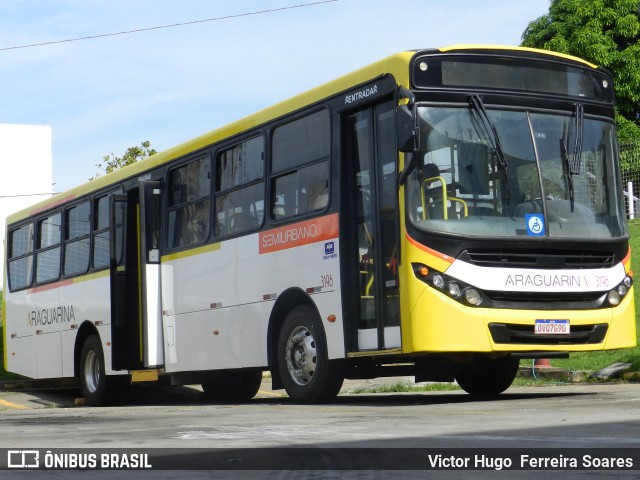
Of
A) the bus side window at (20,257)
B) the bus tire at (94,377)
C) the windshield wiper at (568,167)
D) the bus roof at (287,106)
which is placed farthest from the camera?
the bus side window at (20,257)

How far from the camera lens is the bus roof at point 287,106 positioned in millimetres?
11656

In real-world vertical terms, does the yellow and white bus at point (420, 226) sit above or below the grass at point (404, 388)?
above

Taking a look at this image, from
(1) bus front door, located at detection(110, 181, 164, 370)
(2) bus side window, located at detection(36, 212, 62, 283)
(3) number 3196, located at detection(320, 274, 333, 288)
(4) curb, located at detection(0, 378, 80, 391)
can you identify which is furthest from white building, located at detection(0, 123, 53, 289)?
(3) number 3196, located at detection(320, 274, 333, 288)

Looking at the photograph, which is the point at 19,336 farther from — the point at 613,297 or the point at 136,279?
the point at 613,297

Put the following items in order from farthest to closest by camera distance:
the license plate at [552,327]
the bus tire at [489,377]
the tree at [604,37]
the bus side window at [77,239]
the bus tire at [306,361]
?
the tree at [604,37] < the bus side window at [77,239] < the bus tire at [489,377] < the bus tire at [306,361] < the license plate at [552,327]

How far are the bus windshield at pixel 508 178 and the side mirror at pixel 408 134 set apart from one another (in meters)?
0.23

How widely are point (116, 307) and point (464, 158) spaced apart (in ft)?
23.9

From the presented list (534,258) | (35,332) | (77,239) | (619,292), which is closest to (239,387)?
(77,239)

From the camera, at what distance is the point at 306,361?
42.0 ft

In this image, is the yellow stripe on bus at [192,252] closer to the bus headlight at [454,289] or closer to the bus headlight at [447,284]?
the bus headlight at [447,284]

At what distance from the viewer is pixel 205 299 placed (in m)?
15.0

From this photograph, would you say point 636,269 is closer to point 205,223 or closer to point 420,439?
point 205,223

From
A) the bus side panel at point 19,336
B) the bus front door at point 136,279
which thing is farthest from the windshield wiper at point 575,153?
the bus side panel at point 19,336
